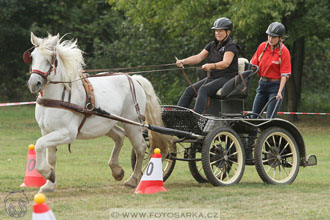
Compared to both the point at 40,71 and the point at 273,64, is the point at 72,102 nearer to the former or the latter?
the point at 40,71

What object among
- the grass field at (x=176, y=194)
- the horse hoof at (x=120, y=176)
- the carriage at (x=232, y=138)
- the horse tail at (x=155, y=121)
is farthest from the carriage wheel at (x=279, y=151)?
the horse hoof at (x=120, y=176)

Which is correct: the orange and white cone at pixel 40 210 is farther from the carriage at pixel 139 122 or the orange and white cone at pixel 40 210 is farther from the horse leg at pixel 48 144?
the horse leg at pixel 48 144

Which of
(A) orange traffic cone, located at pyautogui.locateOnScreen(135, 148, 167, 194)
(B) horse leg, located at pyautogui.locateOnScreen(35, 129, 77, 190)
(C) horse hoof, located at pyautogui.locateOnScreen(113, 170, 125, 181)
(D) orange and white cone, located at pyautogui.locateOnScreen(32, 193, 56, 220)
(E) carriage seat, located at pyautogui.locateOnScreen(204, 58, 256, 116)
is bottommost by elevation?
(C) horse hoof, located at pyautogui.locateOnScreen(113, 170, 125, 181)

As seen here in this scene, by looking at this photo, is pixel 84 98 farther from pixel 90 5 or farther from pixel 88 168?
pixel 90 5

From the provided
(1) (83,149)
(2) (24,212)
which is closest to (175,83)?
(1) (83,149)

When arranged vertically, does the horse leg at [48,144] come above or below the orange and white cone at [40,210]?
below

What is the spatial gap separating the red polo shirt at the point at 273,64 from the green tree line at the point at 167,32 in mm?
4792

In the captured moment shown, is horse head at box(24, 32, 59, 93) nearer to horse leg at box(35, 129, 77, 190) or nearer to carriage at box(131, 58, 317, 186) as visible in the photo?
horse leg at box(35, 129, 77, 190)

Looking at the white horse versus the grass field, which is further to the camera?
the white horse

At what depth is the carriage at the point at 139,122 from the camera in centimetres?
804

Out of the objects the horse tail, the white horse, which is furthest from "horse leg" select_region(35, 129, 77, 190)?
the horse tail

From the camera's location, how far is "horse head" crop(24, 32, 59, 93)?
25.3 feet

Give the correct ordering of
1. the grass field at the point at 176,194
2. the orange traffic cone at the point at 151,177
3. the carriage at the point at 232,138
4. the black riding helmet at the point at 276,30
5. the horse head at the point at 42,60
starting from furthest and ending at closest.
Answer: the black riding helmet at the point at 276,30
the carriage at the point at 232,138
the orange traffic cone at the point at 151,177
the horse head at the point at 42,60
the grass field at the point at 176,194

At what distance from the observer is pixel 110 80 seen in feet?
29.3
